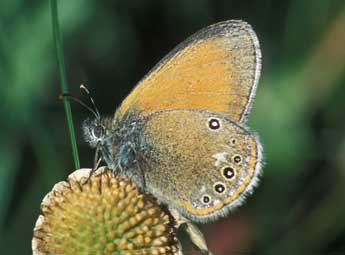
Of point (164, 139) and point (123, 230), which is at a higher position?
point (164, 139)

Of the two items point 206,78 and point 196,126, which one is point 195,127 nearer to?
point 196,126

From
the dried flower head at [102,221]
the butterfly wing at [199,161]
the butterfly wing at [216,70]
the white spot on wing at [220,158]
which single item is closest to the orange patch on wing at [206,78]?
the butterfly wing at [216,70]

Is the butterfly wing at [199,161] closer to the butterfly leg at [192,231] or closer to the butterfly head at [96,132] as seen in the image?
the butterfly leg at [192,231]

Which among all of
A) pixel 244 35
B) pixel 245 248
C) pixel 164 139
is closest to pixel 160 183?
pixel 164 139

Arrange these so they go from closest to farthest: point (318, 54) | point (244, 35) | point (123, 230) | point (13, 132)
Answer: point (123, 230)
point (244, 35)
point (13, 132)
point (318, 54)

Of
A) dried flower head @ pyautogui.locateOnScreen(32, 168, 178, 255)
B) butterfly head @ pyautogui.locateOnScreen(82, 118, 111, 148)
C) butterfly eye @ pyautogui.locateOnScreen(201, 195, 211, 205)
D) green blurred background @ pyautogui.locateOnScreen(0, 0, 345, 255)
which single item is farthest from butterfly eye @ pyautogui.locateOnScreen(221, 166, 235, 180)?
green blurred background @ pyautogui.locateOnScreen(0, 0, 345, 255)

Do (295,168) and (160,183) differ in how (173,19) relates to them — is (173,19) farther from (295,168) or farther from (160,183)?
(160,183)
